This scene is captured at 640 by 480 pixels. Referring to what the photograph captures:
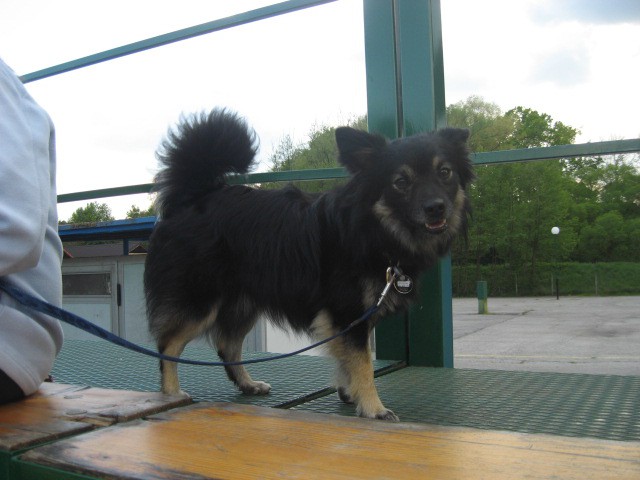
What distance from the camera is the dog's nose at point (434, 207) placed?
253cm

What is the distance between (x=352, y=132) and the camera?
2695 millimetres

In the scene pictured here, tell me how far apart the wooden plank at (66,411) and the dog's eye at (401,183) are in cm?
130

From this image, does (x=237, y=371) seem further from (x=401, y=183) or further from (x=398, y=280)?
(x=401, y=183)

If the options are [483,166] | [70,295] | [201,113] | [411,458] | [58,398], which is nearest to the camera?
[411,458]

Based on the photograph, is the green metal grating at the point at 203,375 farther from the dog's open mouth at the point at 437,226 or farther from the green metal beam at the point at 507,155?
the green metal beam at the point at 507,155

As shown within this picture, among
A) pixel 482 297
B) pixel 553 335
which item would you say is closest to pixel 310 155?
pixel 482 297

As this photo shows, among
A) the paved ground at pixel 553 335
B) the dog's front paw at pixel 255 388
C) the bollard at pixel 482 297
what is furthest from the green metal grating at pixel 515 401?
the paved ground at pixel 553 335

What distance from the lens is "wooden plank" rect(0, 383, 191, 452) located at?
1455mm

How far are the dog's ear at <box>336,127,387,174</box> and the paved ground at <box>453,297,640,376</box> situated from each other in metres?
6.57

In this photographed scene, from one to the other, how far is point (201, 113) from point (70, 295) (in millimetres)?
7884

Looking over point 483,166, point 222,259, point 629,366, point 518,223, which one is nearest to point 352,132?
point 222,259

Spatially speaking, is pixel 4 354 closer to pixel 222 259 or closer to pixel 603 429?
pixel 222 259

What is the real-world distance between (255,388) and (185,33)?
95.4 inches

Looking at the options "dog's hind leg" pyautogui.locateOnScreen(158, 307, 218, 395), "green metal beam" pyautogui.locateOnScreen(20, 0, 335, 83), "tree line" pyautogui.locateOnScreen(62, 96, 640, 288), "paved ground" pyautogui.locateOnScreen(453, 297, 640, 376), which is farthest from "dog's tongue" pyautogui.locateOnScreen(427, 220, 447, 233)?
"paved ground" pyautogui.locateOnScreen(453, 297, 640, 376)
